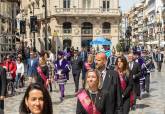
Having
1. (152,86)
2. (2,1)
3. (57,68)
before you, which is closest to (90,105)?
(57,68)

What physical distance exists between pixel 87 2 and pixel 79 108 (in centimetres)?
6247

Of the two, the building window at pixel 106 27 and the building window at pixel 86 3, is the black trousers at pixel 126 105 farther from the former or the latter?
the building window at pixel 106 27

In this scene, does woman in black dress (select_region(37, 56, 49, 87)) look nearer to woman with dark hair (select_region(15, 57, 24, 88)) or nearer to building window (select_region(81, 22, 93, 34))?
woman with dark hair (select_region(15, 57, 24, 88))

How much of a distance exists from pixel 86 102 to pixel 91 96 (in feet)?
0.29

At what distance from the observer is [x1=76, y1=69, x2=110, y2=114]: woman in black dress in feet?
18.7

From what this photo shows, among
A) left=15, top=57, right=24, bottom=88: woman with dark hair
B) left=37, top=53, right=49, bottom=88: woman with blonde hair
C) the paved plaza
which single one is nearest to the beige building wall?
left=15, top=57, right=24, bottom=88: woman with dark hair

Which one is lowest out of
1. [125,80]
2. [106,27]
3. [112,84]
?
[125,80]

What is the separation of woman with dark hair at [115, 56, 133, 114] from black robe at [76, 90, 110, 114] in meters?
2.81

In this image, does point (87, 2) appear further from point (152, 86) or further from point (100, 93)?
point (100, 93)

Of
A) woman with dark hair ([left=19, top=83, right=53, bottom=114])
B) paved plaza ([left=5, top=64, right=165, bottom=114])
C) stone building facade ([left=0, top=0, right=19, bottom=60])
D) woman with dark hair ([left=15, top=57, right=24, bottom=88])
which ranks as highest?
stone building facade ([left=0, top=0, right=19, bottom=60])

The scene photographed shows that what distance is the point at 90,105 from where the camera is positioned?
19.1 ft

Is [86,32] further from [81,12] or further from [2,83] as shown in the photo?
[2,83]

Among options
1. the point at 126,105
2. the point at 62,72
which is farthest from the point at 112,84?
the point at 62,72

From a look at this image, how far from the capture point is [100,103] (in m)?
6.00
